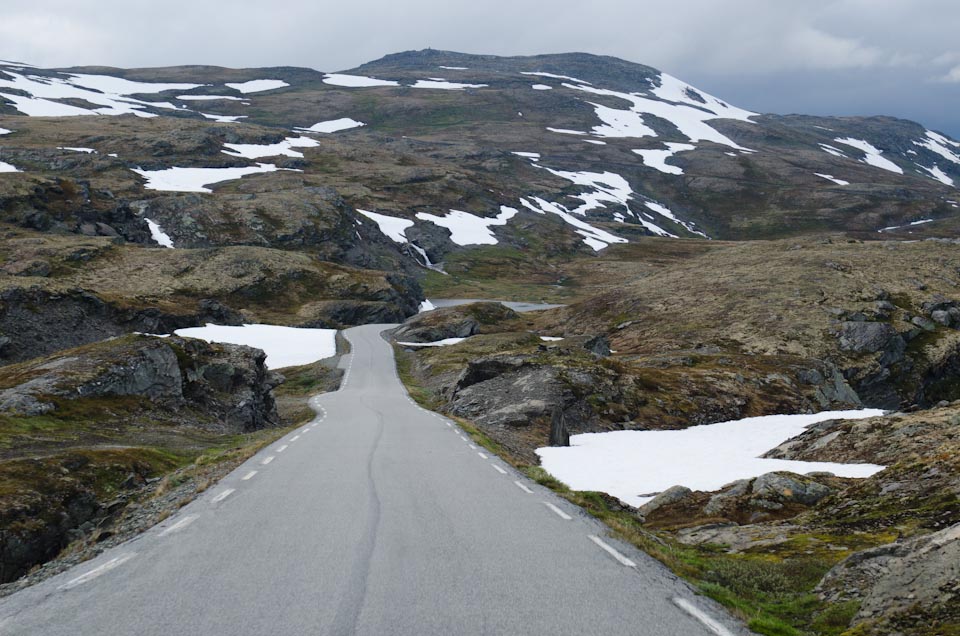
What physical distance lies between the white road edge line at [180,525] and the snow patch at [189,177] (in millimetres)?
142918

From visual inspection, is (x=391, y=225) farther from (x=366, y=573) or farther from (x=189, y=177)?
(x=366, y=573)

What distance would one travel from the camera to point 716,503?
14023 mm

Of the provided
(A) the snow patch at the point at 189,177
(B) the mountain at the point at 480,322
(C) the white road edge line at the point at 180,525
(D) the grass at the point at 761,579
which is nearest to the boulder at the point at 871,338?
(B) the mountain at the point at 480,322

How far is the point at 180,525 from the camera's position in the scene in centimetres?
1052

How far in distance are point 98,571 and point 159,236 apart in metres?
120

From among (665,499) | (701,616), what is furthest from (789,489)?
(701,616)

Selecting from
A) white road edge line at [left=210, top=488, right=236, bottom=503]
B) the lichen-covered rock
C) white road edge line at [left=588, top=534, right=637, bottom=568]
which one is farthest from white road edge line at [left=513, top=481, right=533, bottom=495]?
the lichen-covered rock

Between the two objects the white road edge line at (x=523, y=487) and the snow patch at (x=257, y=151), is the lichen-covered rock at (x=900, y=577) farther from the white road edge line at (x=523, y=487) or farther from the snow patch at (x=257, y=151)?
the snow patch at (x=257, y=151)

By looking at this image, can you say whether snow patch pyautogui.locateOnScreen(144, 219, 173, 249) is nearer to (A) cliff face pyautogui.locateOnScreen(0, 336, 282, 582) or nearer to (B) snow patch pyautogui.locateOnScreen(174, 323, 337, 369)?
(B) snow patch pyautogui.locateOnScreen(174, 323, 337, 369)

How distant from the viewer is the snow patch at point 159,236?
11069cm

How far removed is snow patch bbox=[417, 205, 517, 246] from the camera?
536 feet

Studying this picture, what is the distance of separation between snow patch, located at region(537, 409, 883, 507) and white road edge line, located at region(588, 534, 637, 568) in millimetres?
6384

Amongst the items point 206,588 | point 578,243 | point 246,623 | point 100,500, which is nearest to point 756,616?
point 246,623

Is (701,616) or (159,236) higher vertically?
(159,236)
